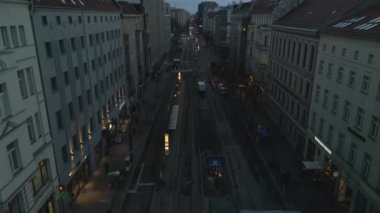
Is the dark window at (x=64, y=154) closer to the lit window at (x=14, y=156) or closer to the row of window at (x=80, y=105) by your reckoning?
the row of window at (x=80, y=105)

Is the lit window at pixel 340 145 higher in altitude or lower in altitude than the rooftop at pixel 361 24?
lower

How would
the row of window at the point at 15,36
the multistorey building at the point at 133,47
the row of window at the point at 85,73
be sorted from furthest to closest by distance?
the multistorey building at the point at 133,47 < the row of window at the point at 85,73 < the row of window at the point at 15,36

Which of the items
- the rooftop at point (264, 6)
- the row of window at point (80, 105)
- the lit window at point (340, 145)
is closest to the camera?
the row of window at point (80, 105)

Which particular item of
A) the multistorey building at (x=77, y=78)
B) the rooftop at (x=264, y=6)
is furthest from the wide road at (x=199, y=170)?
the rooftop at (x=264, y=6)

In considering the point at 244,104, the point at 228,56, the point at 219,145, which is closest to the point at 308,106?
the point at 219,145

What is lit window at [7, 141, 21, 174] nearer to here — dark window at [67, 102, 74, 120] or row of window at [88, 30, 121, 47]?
dark window at [67, 102, 74, 120]

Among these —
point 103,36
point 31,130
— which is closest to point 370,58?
point 31,130

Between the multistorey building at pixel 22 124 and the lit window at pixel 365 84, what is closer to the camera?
the multistorey building at pixel 22 124
